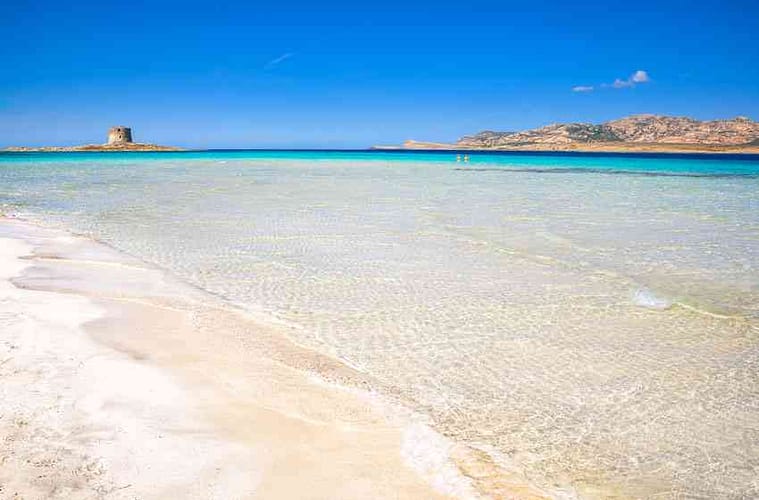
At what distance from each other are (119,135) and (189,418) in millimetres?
143947

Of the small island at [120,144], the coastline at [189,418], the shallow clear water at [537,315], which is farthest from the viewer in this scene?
the small island at [120,144]

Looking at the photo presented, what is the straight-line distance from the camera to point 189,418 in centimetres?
414

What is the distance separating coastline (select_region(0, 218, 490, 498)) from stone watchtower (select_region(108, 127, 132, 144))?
140 m

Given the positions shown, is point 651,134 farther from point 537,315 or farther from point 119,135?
point 537,315

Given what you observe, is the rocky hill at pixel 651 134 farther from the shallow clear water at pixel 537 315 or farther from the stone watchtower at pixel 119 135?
the shallow clear water at pixel 537 315

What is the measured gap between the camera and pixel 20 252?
10086mm

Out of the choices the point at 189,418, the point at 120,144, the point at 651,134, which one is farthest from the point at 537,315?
the point at 651,134

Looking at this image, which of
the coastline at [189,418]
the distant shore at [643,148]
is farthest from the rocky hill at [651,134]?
the coastline at [189,418]

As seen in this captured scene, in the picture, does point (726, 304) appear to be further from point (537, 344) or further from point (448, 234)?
point (448, 234)

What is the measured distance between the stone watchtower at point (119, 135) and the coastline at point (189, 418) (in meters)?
140

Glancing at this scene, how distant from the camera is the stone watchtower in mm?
131875

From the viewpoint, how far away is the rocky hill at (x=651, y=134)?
152250 mm

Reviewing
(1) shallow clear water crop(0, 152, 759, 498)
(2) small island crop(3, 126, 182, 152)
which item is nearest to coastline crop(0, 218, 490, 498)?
(1) shallow clear water crop(0, 152, 759, 498)

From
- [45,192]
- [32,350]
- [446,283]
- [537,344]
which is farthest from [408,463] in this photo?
[45,192]
